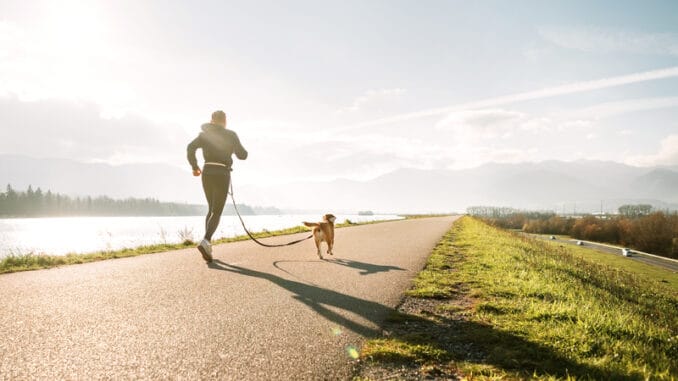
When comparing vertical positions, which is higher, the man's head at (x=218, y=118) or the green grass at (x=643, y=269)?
the man's head at (x=218, y=118)

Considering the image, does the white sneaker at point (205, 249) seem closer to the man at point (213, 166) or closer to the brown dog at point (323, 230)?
the man at point (213, 166)

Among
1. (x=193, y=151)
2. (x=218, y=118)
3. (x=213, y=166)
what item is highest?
(x=218, y=118)

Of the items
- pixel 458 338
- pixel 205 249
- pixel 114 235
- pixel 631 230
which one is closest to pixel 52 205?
pixel 114 235

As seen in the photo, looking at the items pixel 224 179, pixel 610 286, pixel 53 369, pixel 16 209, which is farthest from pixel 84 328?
pixel 16 209

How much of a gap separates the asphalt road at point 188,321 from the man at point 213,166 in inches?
37.4

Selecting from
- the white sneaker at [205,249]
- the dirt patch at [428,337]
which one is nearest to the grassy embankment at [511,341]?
the dirt patch at [428,337]

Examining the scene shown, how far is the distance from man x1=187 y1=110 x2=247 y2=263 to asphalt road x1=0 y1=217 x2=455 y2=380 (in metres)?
0.95

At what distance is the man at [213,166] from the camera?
7391 mm

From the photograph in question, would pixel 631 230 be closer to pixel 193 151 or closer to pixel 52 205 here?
pixel 193 151

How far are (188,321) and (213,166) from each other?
439 cm

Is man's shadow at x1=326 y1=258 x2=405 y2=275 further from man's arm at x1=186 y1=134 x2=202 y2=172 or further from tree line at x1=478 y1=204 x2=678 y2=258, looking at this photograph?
tree line at x1=478 y1=204 x2=678 y2=258

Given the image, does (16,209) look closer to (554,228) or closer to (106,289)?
(106,289)

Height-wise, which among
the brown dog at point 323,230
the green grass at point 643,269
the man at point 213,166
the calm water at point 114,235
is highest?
the man at point 213,166

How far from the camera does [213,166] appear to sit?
24.5 ft
